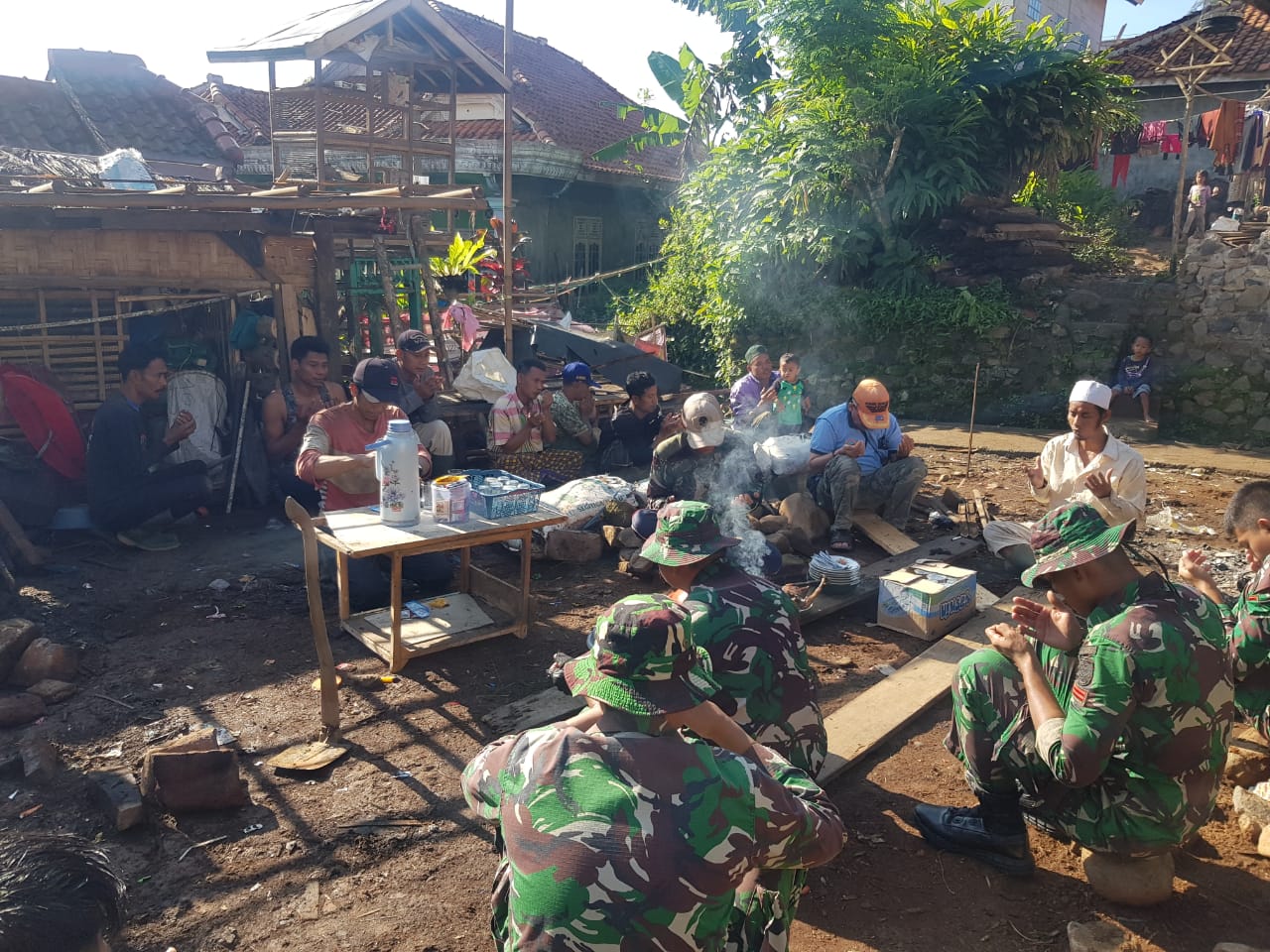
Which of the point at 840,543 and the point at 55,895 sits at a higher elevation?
the point at 55,895

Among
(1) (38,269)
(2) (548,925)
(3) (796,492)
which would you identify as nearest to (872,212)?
(3) (796,492)

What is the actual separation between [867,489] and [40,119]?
12413 millimetres

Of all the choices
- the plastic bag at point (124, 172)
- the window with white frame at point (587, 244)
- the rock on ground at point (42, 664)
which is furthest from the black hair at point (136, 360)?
the window with white frame at point (587, 244)

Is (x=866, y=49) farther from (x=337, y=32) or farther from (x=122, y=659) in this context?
(x=122, y=659)

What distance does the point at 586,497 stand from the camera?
7125 mm

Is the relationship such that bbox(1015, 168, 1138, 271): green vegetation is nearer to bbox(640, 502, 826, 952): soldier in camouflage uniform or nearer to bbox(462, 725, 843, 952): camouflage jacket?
bbox(640, 502, 826, 952): soldier in camouflage uniform

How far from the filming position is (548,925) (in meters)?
2.00

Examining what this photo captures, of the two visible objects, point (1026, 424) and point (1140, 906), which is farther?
point (1026, 424)

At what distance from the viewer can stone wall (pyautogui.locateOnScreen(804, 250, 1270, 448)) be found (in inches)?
420

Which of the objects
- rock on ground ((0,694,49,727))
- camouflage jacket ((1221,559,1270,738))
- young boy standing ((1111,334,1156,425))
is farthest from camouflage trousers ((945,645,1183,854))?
young boy standing ((1111,334,1156,425))

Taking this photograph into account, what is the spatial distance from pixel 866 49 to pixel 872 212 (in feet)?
7.01

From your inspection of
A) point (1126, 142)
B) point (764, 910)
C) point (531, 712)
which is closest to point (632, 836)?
point (764, 910)

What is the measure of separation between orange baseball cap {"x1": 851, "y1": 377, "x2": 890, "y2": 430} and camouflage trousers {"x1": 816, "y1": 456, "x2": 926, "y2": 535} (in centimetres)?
36

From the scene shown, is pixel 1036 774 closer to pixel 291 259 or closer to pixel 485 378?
pixel 485 378
